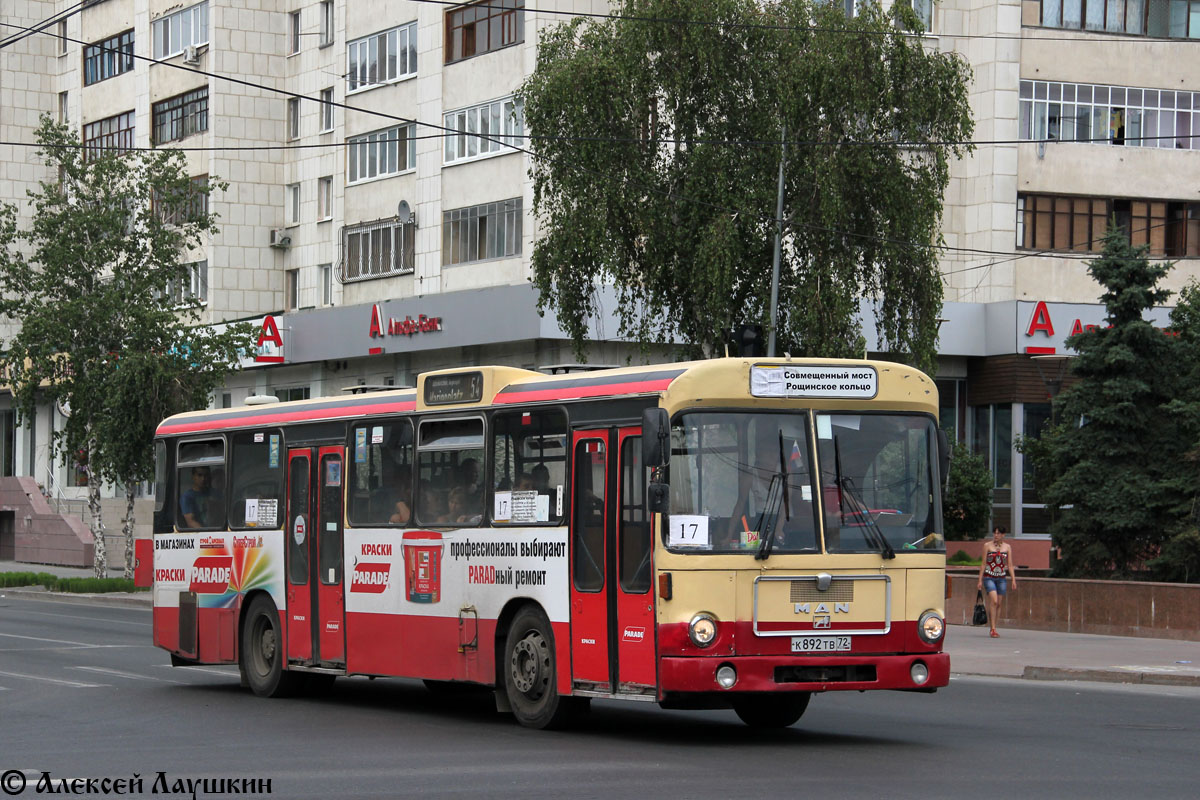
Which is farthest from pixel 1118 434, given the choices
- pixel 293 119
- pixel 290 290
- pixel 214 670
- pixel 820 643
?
pixel 293 119

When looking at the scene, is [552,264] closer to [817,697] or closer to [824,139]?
[824,139]

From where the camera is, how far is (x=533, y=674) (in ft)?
48.3

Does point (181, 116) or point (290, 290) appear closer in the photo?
point (290, 290)

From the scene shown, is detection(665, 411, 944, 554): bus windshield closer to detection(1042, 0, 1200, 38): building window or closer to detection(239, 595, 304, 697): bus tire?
detection(239, 595, 304, 697): bus tire

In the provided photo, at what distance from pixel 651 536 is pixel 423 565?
3446 mm

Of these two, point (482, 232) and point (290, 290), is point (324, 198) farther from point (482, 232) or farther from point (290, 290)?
point (482, 232)

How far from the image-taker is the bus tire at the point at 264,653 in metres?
18.4

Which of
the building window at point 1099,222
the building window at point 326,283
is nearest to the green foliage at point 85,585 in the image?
the building window at point 326,283

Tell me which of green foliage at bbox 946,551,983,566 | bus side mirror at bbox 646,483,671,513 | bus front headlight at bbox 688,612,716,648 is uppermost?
bus side mirror at bbox 646,483,671,513

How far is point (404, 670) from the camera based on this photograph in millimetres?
16406

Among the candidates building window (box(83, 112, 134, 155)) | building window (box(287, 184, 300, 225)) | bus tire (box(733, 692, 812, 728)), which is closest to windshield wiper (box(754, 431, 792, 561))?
bus tire (box(733, 692, 812, 728))

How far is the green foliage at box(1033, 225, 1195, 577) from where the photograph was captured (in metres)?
30.3

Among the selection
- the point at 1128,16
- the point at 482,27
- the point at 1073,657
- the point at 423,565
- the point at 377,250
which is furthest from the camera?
the point at 1128,16

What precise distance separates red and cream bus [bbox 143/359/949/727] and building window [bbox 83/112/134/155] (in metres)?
45.2
